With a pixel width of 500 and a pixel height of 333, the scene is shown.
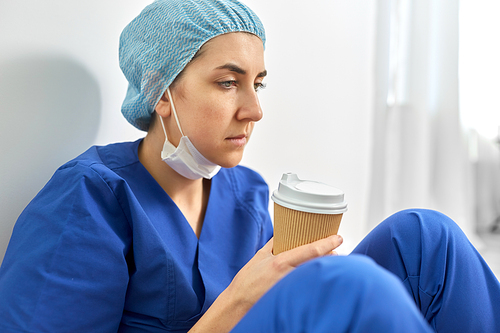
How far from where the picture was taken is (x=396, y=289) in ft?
1.63

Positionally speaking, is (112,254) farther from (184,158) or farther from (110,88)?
(110,88)

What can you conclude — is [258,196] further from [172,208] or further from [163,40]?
[163,40]

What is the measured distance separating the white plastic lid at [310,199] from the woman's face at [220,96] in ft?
0.82

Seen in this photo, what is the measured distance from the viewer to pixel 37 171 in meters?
1.00

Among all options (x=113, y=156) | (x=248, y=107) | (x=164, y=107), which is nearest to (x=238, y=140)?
(x=248, y=107)

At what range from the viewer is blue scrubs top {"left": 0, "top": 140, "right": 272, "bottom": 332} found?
710 millimetres

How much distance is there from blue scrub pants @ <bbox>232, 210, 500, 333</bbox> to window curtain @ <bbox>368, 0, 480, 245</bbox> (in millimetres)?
1439

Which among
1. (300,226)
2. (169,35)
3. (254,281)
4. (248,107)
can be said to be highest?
(169,35)

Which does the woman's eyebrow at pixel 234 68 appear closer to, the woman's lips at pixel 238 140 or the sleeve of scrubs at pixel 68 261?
the woman's lips at pixel 238 140

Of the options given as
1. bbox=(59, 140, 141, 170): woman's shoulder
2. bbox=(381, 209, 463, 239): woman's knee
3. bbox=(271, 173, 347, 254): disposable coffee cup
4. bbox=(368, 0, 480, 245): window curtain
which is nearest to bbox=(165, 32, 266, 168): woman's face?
bbox=(59, 140, 141, 170): woman's shoulder

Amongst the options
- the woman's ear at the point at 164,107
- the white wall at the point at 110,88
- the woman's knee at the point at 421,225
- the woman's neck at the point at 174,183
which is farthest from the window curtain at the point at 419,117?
the woman's ear at the point at 164,107

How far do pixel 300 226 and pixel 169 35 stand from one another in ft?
1.76

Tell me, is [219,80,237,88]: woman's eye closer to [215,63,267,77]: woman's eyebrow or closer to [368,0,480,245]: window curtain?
[215,63,267,77]: woman's eyebrow

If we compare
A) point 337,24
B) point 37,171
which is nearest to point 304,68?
point 337,24
